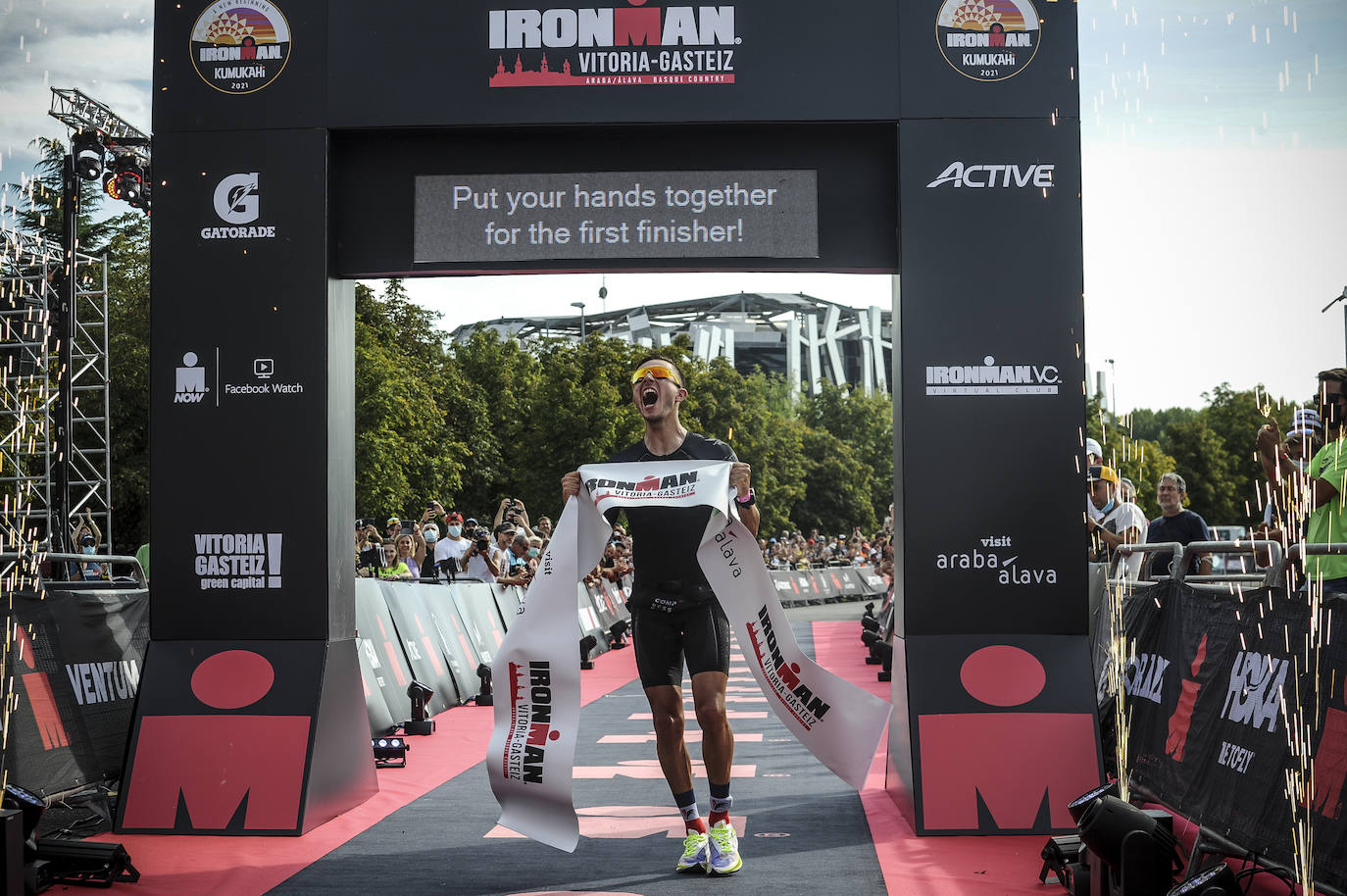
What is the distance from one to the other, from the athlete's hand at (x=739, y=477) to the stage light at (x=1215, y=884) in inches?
93.5

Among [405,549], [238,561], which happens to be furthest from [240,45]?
[405,549]

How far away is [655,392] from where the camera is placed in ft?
18.9

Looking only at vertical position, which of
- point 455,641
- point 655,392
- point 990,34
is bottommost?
point 455,641

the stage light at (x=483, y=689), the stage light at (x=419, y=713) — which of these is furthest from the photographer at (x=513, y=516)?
the stage light at (x=419, y=713)

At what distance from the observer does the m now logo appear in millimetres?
6910

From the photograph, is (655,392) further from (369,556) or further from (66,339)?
(66,339)

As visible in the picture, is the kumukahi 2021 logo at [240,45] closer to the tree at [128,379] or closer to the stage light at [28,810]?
the stage light at [28,810]

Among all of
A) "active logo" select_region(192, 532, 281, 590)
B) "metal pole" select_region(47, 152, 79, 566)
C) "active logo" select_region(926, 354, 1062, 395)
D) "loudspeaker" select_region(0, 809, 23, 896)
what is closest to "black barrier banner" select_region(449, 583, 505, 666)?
"active logo" select_region(192, 532, 281, 590)

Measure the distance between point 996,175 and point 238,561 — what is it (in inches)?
186

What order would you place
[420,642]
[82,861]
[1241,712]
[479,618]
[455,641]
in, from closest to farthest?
1. [1241,712]
2. [82,861]
3. [420,642]
4. [455,641]
5. [479,618]

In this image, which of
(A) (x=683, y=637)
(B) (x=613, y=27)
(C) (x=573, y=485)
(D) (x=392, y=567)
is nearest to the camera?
(A) (x=683, y=637)

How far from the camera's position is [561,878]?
5.51m

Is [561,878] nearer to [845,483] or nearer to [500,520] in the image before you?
[500,520]

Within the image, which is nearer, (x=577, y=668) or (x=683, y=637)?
(x=683, y=637)
